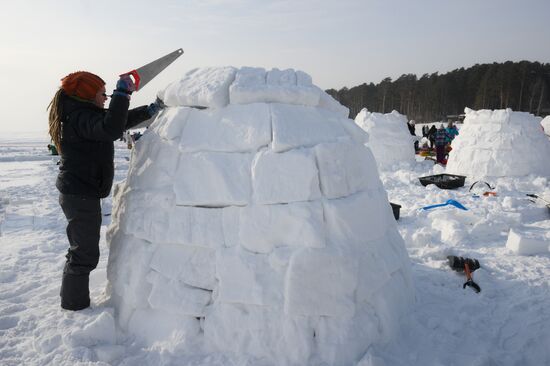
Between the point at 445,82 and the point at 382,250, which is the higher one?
the point at 445,82

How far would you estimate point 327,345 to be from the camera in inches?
79.2

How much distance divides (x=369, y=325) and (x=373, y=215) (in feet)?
2.25

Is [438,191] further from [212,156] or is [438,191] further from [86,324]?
[86,324]

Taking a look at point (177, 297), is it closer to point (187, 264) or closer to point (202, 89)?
point (187, 264)

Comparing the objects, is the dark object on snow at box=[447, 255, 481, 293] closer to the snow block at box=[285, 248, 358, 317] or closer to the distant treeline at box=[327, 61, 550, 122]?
the snow block at box=[285, 248, 358, 317]

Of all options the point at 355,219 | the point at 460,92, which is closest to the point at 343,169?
the point at 355,219

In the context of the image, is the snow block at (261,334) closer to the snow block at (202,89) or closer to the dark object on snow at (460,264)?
the snow block at (202,89)

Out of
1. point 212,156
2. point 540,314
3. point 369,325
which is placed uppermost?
point 212,156

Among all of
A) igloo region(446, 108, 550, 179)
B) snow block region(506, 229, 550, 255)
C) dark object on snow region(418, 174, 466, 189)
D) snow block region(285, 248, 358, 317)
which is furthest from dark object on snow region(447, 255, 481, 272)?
igloo region(446, 108, 550, 179)

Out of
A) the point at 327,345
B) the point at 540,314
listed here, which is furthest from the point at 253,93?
the point at 540,314

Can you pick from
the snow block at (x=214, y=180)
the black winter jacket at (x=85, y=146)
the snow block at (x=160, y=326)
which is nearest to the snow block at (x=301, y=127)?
the snow block at (x=214, y=180)

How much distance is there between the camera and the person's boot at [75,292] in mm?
2414

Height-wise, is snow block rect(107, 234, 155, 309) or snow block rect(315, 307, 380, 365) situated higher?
snow block rect(107, 234, 155, 309)

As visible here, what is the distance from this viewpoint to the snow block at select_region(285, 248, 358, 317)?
2.03m
